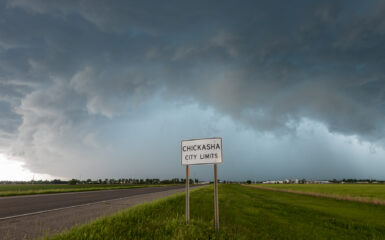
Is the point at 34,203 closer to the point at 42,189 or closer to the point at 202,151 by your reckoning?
the point at 202,151

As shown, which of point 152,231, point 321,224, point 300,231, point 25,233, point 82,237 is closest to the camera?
point 82,237

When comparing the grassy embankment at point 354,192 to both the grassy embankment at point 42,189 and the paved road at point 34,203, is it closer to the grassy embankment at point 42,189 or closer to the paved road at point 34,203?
the paved road at point 34,203

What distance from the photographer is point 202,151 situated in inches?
291

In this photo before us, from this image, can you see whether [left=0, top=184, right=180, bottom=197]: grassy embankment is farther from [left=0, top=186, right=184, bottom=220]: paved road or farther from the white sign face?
the white sign face

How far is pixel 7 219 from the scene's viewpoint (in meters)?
9.18

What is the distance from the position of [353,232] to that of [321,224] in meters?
1.43

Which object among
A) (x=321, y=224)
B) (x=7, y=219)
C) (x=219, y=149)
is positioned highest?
(x=219, y=149)

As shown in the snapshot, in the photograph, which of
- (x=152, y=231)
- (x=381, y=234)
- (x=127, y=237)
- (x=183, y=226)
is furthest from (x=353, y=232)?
(x=127, y=237)

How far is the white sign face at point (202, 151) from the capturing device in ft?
23.6

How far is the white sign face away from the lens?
7203 millimetres

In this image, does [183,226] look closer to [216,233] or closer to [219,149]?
[216,233]

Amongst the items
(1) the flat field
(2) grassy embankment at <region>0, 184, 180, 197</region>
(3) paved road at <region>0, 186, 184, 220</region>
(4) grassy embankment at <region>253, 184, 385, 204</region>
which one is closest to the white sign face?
(3) paved road at <region>0, 186, 184, 220</region>

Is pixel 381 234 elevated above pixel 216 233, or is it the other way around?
pixel 216 233

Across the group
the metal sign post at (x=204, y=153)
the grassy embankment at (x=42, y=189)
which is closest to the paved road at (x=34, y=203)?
the grassy embankment at (x=42, y=189)
